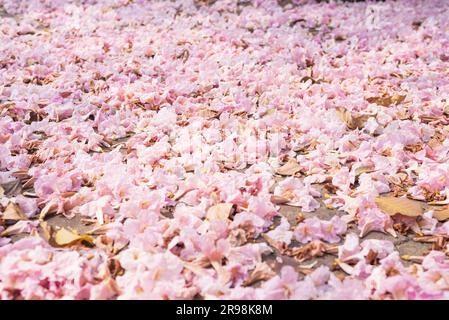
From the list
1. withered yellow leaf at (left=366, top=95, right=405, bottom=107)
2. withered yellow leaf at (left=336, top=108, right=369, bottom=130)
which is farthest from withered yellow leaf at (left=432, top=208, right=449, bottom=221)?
withered yellow leaf at (left=366, top=95, right=405, bottom=107)

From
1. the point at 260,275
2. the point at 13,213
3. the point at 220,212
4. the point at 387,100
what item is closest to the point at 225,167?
the point at 220,212

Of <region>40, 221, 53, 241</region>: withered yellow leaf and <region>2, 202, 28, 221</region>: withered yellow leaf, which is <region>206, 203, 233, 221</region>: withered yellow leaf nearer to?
<region>40, 221, 53, 241</region>: withered yellow leaf

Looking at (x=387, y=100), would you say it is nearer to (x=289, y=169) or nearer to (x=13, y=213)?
(x=289, y=169)

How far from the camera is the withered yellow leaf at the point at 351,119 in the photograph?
3.65 meters

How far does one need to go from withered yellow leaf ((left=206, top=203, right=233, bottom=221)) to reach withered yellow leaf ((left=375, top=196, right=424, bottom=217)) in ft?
2.74

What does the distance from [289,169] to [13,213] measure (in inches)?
64.1

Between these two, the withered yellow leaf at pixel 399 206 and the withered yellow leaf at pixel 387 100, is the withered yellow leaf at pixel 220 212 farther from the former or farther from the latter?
the withered yellow leaf at pixel 387 100

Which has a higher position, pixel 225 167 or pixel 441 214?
pixel 225 167

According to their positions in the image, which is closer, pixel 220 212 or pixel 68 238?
pixel 68 238

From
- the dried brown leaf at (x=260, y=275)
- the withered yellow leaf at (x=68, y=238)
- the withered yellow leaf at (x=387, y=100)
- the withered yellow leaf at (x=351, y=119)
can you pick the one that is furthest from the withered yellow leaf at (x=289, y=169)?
the withered yellow leaf at (x=387, y=100)

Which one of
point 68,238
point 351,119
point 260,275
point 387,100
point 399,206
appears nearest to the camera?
point 260,275

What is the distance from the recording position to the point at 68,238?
2.38 metres

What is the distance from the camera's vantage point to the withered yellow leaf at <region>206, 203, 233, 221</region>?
249 cm

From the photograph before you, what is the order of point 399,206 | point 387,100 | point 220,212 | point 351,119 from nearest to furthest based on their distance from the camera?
point 220,212 → point 399,206 → point 351,119 → point 387,100
